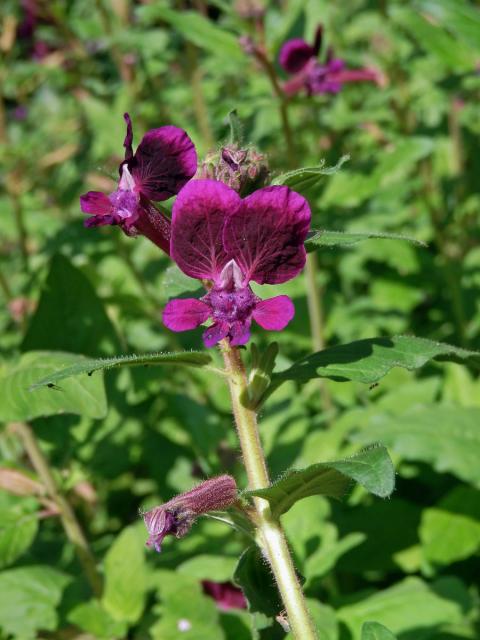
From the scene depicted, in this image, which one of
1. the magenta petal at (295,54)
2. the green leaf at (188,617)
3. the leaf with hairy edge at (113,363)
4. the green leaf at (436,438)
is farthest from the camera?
the magenta petal at (295,54)

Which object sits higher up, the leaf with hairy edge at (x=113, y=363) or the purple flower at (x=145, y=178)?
the purple flower at (x=145, y=178)

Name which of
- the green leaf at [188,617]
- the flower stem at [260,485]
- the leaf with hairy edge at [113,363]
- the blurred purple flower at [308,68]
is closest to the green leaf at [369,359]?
the flower stem at [260,485]

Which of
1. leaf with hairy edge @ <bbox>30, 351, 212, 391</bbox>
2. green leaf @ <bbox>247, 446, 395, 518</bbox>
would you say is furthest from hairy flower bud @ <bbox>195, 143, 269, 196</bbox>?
green leaf @ <bbox>247, 446, 395, 518</bbox>

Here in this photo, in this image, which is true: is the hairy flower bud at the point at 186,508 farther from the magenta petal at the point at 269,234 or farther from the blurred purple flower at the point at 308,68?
the blurred purple flower at the point at 308,68

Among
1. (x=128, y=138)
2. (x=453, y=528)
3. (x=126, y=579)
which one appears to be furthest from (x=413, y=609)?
(x=128, y=138)

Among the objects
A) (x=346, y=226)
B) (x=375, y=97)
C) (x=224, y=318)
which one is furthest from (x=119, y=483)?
(x=224, y=318)

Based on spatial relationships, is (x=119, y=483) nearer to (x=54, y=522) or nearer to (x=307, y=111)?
(x=54, y=522)

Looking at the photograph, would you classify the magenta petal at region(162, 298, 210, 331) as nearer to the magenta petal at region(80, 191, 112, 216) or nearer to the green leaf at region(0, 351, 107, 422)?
the magenta petal at region(80, 191, 112, 216)
